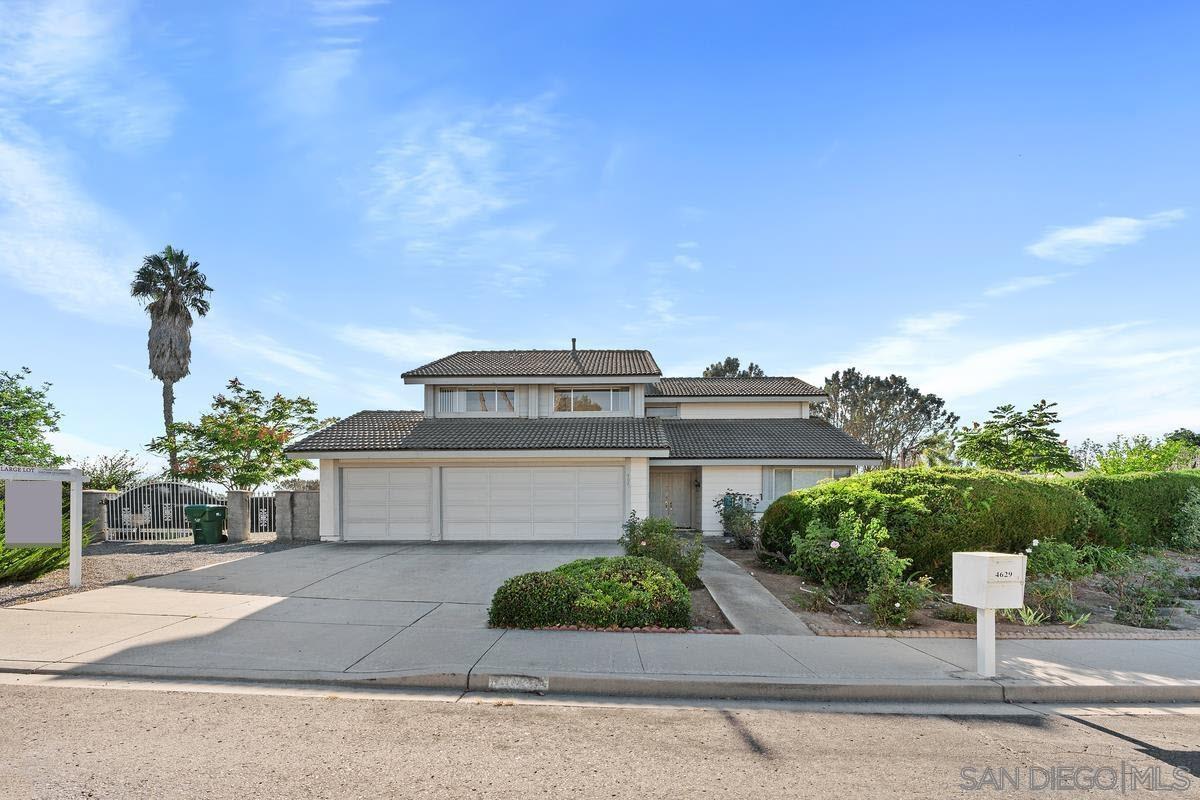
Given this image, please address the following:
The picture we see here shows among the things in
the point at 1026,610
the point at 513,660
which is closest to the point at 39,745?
the point at 513,660

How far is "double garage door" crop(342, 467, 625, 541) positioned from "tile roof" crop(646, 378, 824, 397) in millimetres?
7070

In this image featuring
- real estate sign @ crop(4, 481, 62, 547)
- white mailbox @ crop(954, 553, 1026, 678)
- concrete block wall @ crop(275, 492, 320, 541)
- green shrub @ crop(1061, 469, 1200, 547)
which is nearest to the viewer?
white mailbox @ crop(954, 553, 1026, 678)

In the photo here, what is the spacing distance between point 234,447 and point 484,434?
38.4 feet

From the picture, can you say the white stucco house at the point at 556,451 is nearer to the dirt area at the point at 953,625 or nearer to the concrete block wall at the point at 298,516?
the concrete block wall at the point at 298,516

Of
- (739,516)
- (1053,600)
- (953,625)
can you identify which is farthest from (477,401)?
(1053,600)

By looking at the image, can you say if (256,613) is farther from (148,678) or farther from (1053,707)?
(1053,707)

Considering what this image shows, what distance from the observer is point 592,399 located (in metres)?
21.2

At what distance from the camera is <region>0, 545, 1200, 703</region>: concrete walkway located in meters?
5.96

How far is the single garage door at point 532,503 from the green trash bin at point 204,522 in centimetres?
631

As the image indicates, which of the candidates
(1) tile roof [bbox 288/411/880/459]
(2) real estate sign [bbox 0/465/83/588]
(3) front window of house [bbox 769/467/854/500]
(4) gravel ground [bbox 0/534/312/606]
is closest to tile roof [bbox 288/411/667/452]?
Answer: (1) tile roof [bbox 288/411/880/459]

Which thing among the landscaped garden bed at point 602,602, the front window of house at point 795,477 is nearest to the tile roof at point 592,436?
the front window of house at point 795,477

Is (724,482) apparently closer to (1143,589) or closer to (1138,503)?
(1138,503)

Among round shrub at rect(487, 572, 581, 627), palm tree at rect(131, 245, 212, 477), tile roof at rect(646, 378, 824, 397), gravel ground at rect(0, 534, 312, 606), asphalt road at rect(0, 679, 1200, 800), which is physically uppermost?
palm tree at rect(131, 245, 212, 477)

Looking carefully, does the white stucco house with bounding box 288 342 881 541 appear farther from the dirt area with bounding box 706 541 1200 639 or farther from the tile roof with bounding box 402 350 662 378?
the dirt area with bounding box 706 541 1200 639
